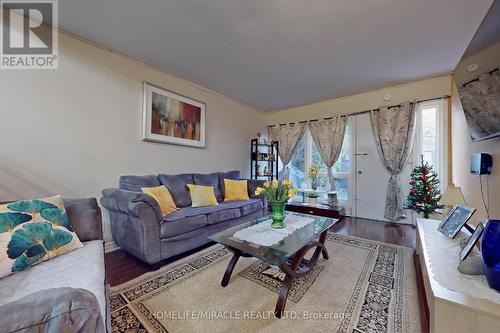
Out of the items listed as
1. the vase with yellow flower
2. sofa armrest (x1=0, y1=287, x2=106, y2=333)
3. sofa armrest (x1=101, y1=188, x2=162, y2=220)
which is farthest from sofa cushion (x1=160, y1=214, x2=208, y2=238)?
sofa armrest (x1=0, y1=287, x2=106, y2=333)

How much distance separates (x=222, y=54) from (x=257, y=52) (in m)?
0.45

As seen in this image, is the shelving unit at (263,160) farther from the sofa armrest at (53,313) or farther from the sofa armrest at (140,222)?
the sofa armrest at (53,313)

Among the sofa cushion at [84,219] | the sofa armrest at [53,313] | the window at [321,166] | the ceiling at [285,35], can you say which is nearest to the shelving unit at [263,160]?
the window at [321,166]

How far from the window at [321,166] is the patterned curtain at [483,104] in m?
2.27

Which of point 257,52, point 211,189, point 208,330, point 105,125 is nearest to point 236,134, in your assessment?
point 211,189

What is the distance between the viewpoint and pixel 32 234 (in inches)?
47.2

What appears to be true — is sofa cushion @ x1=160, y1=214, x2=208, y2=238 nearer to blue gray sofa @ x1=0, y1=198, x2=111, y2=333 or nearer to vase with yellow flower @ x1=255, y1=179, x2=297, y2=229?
blue gray sofa @ x1=0, y1=198, x2=111, y2=333

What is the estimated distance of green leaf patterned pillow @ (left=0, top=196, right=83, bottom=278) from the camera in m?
1.10

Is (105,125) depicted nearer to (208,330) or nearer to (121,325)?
(121,325)

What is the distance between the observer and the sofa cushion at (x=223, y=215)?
97.0 inches

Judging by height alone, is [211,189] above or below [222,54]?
below

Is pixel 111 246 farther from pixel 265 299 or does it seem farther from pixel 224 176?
pixel 265 299

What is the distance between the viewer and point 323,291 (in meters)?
1.63

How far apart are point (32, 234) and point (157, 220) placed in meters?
0.90
